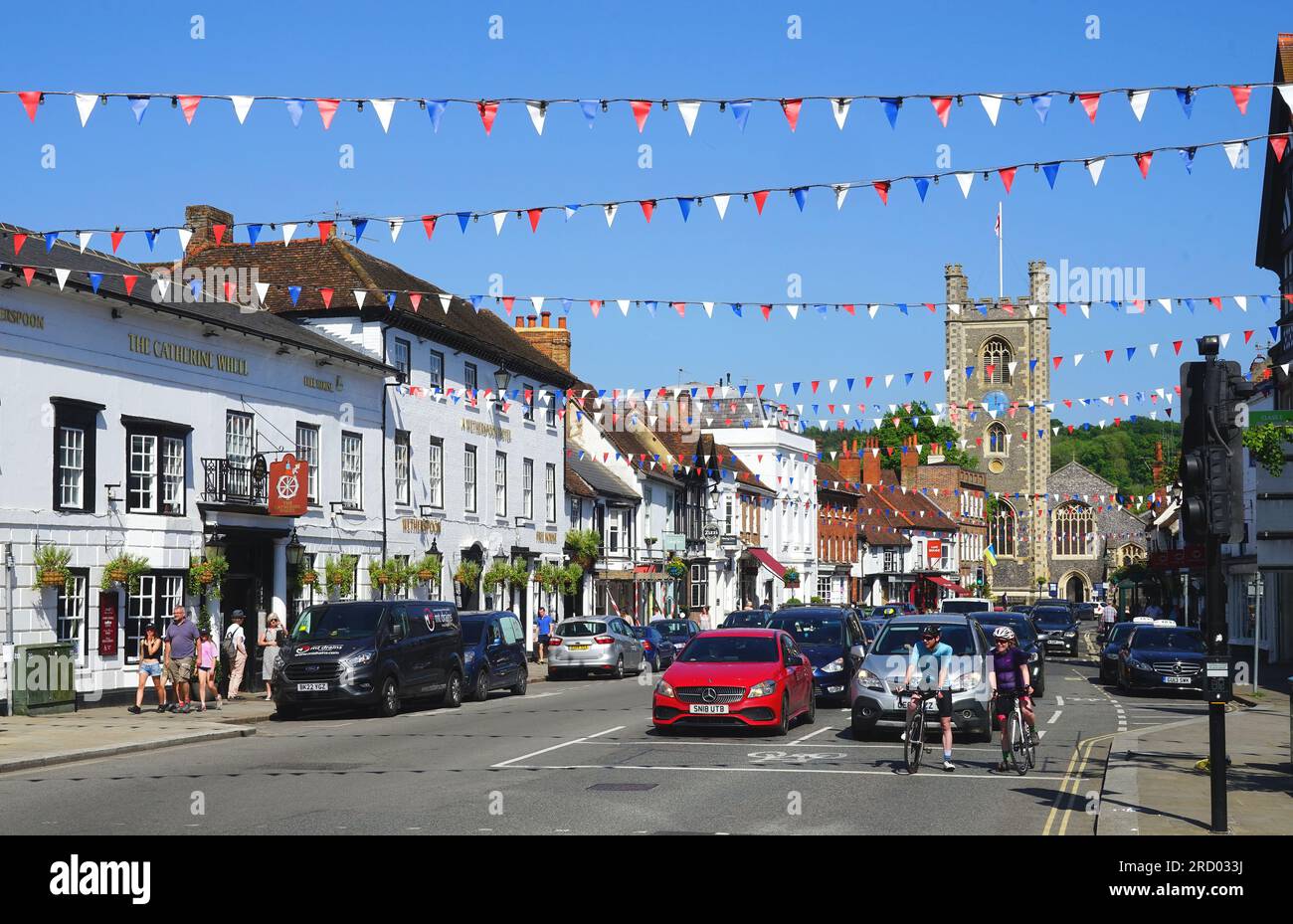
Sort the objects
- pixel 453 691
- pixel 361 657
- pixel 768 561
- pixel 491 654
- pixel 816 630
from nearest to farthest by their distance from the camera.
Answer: pixel 361 657 → pixel 453 691 → pixel 816 630 → pixel 491 654 → pixel 768 561

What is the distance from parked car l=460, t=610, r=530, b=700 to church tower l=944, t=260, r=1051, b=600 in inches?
4222

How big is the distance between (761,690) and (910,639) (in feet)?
7.26

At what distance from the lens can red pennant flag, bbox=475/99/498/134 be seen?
1603 centimetres

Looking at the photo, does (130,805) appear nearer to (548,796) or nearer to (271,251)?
(548,796)

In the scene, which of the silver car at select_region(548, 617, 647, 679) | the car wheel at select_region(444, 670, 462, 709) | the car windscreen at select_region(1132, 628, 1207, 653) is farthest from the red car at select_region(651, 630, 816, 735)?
the silver car at select_region(548, 617, 647, 679)

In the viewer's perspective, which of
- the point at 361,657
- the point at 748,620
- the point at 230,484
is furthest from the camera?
the point at 748,620

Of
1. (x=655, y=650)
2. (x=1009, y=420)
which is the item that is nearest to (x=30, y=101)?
(x=655, y=650)

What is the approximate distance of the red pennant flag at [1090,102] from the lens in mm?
15406

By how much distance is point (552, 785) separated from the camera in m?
15.3

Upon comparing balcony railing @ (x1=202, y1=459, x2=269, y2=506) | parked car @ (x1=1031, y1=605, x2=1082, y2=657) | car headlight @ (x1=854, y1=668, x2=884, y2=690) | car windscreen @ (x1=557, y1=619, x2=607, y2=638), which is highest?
balcony railing @ (x1=202, y1=459, x2=269, y2=506)

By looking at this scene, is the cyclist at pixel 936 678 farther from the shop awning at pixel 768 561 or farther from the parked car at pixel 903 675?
the shop awning at pixel 768 561

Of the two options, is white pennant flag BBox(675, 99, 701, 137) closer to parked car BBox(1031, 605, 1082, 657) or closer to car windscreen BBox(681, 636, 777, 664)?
car windscreen BBox(681, 636, 777, 664)

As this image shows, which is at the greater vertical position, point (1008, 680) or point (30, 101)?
point (30, 101)

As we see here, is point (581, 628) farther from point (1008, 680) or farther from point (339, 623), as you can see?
point (1008, 680)
